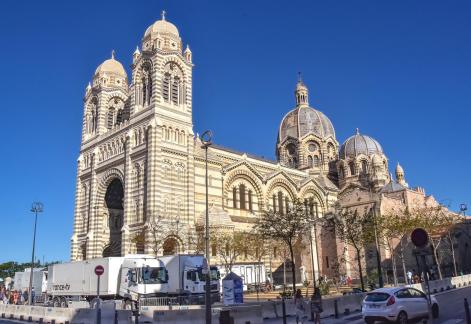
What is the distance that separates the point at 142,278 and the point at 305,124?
189 ft

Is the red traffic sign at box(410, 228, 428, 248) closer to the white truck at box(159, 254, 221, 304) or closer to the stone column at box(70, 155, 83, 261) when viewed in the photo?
the white truck at box(159, 254, 221, 304)

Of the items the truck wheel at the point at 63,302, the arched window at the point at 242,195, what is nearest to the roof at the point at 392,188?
the arched window at the point at 242,195

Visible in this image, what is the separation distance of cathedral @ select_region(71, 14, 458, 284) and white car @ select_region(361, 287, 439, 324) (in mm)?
19609

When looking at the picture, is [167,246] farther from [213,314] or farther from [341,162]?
[341,162]

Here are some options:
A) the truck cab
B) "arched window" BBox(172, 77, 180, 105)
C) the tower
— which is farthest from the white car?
"arched window" BBox(172, 77, 180, 105)

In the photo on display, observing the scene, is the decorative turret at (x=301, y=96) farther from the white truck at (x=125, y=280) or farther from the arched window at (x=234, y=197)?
the white truck at (x=125, y=280)

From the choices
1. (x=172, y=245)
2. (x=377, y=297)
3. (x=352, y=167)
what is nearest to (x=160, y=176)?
(x=172, y=245)

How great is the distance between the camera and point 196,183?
4834cm

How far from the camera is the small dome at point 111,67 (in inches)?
2299

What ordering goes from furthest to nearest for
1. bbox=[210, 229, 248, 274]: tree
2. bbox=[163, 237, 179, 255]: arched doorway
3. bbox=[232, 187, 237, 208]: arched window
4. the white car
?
bbox=[232, 187, 237, 208]: arched window → bbox=[163, 237, 179, 255]: arched doorway → bbox=[210, 229, 248, 274]: tree → the white car

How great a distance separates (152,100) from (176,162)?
23.5 ft

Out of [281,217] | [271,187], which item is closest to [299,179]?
[271,187]

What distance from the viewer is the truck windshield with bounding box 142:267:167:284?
28.4 metres

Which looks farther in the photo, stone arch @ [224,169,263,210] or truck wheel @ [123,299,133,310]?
stone arch @ [224,169,263,210]
